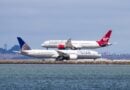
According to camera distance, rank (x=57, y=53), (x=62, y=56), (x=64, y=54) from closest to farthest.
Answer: (x=64, y=54) → (x=62, y=56) → (x=57, y=53)

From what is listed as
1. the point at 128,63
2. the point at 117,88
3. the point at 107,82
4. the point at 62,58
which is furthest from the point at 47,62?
the point at 117,88

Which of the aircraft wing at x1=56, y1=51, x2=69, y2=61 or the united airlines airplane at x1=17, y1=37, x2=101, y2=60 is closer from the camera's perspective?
the united airlines airplane at x1=17, y1=37, x2=101, y2=60

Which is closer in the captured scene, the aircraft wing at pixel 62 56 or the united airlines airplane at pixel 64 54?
the united airlines airplane at pixel 64 54

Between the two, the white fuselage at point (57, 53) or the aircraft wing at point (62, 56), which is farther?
the aircraft wing at point (62, 56)

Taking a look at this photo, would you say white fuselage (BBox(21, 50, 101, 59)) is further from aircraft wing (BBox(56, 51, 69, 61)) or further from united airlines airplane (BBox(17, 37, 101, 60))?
aircraft wing (BBox(56, 51, 69, 61))

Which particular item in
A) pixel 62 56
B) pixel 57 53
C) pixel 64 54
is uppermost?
pixel 57 53

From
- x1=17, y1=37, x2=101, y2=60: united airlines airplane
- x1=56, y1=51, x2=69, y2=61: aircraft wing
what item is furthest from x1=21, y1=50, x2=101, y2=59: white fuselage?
x1=56, y1=51, x2=69, y2=61: aircraft wing

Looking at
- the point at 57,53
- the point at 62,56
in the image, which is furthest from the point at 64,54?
the point at 57,53

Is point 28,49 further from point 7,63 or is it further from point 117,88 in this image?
point 117,88

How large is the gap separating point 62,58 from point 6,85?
98725mm

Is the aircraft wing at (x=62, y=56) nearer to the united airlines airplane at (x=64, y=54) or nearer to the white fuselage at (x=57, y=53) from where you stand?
the united airlines airplane at (x=64, y=54)

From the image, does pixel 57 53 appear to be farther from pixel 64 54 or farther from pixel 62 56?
pixel 64 54

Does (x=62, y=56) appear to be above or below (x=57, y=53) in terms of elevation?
below

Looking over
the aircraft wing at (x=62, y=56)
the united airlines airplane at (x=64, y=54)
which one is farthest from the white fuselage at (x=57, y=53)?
the aircraft wing at (x=62, y=56)
